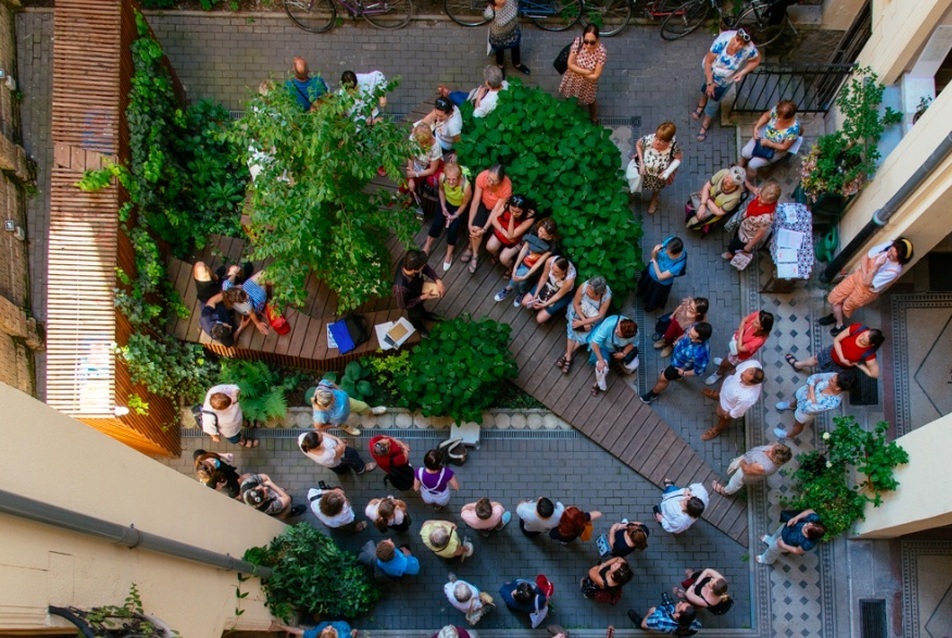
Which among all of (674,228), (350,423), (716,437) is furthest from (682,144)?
Result: (350,423)

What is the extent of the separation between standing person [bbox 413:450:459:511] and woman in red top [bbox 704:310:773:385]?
12.3ft

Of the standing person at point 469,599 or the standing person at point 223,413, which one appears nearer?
the standing person at point 469,599

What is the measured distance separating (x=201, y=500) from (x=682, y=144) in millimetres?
7947

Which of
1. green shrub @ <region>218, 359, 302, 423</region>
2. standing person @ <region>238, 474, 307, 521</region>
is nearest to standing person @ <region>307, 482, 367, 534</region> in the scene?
standing person @ <region>238, 474, 307, 521</region>

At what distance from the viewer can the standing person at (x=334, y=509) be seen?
307 inches

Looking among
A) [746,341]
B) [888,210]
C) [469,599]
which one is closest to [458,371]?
[469,599]

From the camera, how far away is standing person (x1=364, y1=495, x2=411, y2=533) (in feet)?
26.1

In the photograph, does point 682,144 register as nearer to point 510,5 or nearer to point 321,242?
point 510,5

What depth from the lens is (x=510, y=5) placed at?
31.4 ft

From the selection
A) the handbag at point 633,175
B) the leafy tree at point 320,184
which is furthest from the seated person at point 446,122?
the handbag at point 633,175

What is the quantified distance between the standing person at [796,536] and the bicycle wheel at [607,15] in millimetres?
7308

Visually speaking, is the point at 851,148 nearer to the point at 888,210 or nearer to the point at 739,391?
the point at 888,210

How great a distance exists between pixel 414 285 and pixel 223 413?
2.71 m

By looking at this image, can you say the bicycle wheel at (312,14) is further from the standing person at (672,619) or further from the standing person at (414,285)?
the standing person at (672,619)
